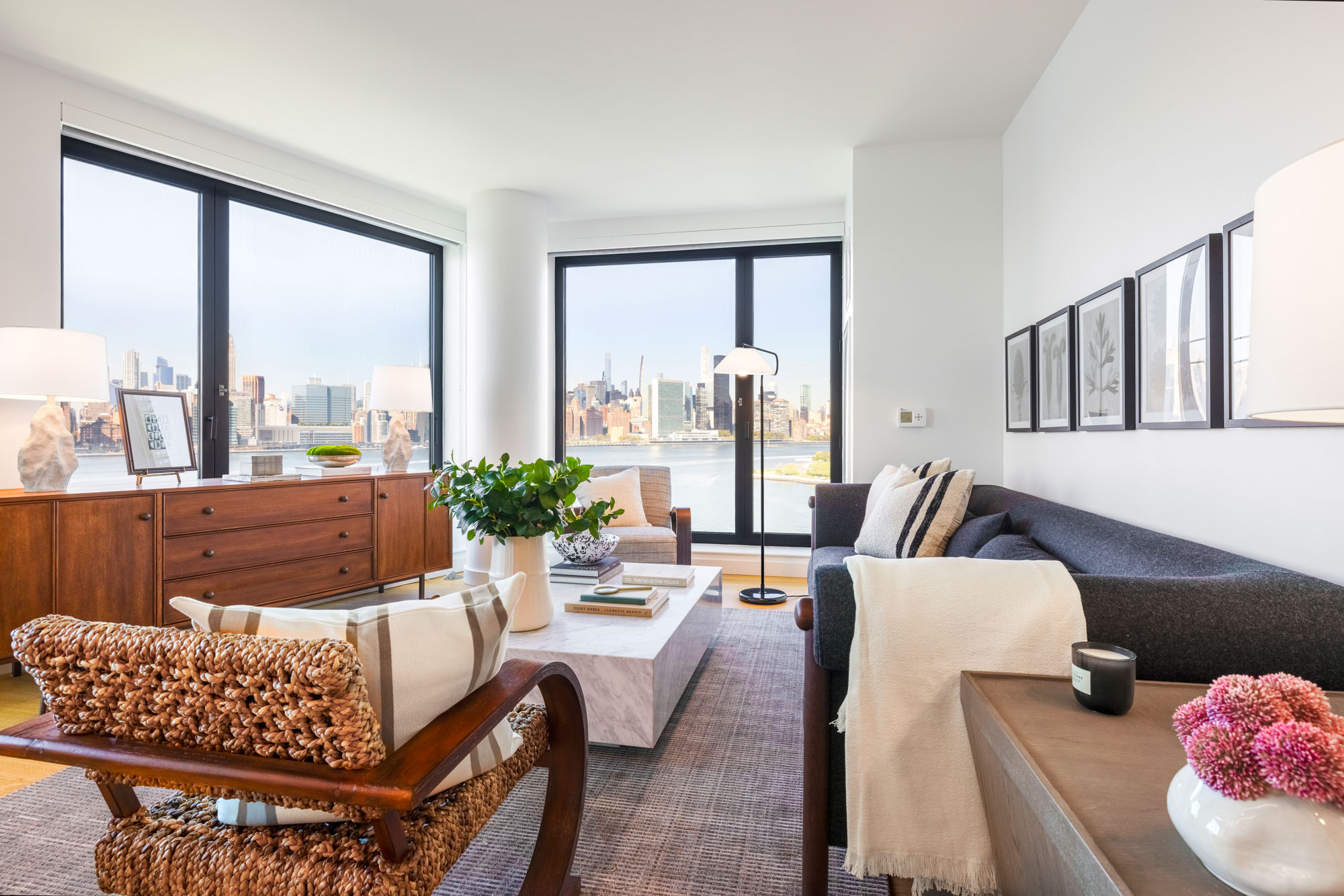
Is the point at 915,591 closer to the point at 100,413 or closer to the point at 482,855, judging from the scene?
the point at 482,855

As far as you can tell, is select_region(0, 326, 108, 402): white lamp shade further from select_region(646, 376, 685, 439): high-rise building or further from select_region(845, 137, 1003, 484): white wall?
select_region(845, 137, 1003, 484): white wall

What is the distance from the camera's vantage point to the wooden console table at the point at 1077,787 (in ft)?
1.92

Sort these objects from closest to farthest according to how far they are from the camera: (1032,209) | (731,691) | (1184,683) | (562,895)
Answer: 1. (1184,683)
2. (562,895)
3. (731,691)
4. (1032,209)

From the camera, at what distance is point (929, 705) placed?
111 cm

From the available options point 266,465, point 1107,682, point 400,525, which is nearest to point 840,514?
point 1107,682

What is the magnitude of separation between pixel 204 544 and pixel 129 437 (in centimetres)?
64

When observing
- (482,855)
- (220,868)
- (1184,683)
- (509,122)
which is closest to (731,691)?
(482,855)

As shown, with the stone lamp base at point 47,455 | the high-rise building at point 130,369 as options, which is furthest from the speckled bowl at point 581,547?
the high-rise building at point 130,369

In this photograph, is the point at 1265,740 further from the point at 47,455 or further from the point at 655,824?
the point at 47,455

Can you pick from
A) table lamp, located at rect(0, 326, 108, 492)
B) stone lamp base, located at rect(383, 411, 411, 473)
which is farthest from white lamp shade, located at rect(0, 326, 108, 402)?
stone lamp base, located at rect(383, 411, 411, 473)

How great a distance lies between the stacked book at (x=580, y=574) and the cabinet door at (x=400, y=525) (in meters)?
1.56

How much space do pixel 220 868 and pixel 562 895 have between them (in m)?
0.68

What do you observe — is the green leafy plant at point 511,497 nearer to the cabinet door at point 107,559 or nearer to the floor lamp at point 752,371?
the cabinet door at point 107,559

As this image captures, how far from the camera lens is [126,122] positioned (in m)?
3.11
